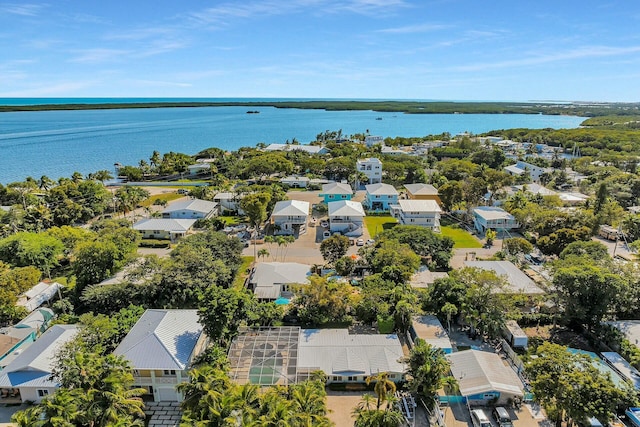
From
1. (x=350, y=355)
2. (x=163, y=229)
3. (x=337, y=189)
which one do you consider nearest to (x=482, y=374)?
(x=350, y=355)

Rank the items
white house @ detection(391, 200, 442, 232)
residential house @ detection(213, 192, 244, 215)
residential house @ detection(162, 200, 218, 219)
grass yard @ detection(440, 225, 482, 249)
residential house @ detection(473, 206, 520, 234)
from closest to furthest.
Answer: grass yard @ detection(440, 225, 482, 249) → residential house @ detection(473, 206, 520, 234) → white house @ detection(391, 200, 442, 232) → residential house @ detection(162, 200, 218, 219) → residential house @ detection(213, 192, 244, 215)

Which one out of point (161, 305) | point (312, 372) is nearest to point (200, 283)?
point (161, 305)

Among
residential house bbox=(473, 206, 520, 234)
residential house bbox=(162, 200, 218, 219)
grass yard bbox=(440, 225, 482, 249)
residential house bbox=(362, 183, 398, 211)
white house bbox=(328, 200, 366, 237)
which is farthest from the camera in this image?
residential house bbox=(362, 183, 398, 211)

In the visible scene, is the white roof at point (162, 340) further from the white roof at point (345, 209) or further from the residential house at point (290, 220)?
the white roof at point (345, 209)

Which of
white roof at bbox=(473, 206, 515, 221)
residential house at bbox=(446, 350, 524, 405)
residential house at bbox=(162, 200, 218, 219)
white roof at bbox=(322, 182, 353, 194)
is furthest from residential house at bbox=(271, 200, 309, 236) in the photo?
residential house at bbox=(446, 350, 524, 405)

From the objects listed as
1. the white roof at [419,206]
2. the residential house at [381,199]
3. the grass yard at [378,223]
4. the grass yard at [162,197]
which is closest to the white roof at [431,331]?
the grass yard at [378,223]

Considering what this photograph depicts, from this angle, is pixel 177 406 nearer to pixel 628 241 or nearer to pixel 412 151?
pixel 628 241

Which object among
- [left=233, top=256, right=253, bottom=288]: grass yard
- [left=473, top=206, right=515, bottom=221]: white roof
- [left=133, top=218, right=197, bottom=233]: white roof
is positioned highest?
[left=473, top=206, right=515, bottom=221]: white roof

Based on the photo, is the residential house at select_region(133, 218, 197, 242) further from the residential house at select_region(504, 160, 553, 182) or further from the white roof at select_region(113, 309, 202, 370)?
the residential house at select_region(504, 160, 553, 182)
